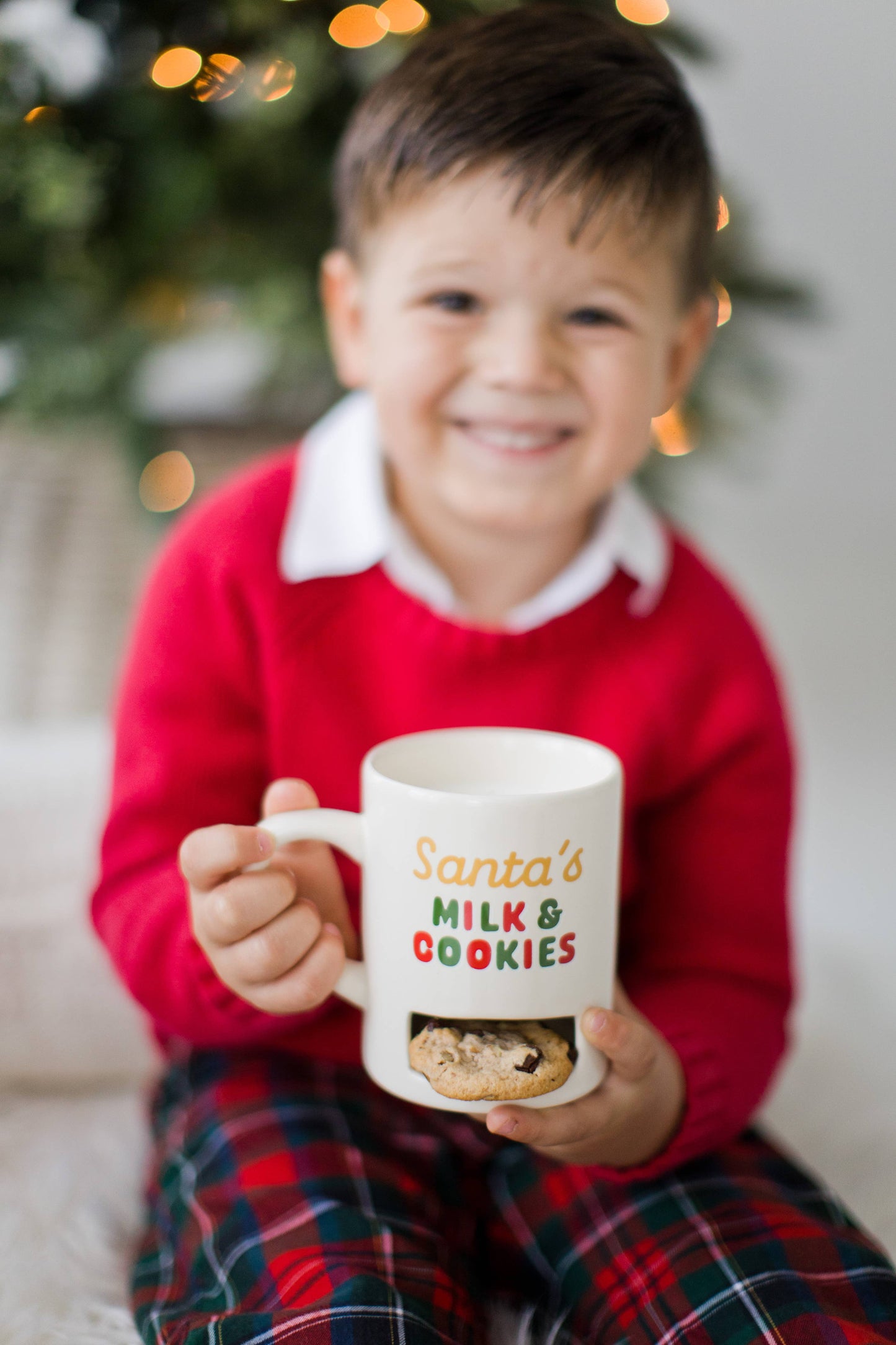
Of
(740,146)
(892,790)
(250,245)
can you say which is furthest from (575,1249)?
(740,146)

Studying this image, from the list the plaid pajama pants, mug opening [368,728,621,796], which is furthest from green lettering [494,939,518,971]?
the plaid pajama pants

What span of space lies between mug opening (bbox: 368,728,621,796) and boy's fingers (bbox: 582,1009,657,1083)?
0.12 m

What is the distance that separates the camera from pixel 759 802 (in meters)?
0.85

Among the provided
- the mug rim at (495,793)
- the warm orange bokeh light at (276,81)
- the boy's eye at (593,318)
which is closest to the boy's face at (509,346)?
the boy's eye at (593,318)

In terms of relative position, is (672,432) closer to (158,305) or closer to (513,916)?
(158,305)

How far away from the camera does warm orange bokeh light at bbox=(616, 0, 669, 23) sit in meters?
1.04

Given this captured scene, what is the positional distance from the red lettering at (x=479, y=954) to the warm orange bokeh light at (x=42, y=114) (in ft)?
2.99

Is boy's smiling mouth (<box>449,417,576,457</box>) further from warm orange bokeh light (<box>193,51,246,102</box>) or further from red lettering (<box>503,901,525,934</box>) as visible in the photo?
warm orange bokeh light (<box>193,51,246,102</box>)

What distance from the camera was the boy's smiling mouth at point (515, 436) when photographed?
0.77 meters

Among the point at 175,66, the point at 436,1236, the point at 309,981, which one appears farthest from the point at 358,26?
the point at 436,1236

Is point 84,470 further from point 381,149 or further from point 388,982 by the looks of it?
point 388,982

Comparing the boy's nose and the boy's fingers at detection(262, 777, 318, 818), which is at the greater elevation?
the boy's nose

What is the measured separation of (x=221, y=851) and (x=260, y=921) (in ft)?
0.15

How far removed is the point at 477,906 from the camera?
506 millimetres
